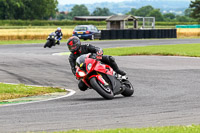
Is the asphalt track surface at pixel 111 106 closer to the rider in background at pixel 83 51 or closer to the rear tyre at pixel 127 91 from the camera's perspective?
the rear tyre at pixel 127 91

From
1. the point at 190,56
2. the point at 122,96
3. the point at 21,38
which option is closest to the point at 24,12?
the point at 21,38

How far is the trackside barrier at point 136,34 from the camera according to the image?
42.6 meters

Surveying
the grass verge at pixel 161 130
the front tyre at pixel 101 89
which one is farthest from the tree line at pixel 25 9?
the grass verge at pixel 161 130

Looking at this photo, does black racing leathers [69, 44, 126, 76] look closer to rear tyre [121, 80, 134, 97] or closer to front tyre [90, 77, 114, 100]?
rear tyre [121, 80, 134, 97]

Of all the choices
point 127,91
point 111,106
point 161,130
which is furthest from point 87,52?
point 161,130

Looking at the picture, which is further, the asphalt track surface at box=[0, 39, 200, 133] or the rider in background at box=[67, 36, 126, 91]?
the rider in background at box=[67, 36, 126, 91]

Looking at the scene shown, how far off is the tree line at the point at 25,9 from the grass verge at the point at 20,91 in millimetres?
95485

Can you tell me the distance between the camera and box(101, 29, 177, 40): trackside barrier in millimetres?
42594

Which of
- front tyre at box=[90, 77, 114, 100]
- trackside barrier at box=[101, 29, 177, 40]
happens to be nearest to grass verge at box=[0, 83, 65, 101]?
front tyre at box=[90, 77, 114, 100]

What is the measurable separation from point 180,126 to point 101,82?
3469 mm

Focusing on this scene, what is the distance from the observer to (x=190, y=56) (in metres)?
23.0

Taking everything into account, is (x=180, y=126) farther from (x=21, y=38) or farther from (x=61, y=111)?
(x=21, y=38)

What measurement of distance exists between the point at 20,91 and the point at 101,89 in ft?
8.73

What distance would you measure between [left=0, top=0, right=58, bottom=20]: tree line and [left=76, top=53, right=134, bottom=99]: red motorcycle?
97.7 metres
